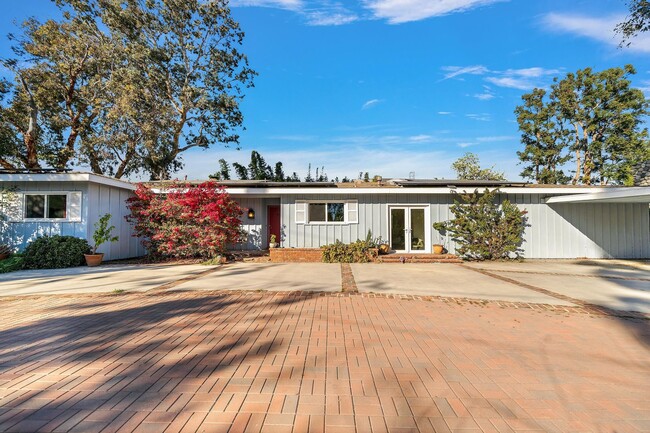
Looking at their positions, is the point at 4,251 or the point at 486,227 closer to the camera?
the point at 4,251

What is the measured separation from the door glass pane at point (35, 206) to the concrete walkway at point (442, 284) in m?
11.1

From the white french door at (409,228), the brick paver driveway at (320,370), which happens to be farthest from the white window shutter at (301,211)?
the brick paver driveway at (320,370)

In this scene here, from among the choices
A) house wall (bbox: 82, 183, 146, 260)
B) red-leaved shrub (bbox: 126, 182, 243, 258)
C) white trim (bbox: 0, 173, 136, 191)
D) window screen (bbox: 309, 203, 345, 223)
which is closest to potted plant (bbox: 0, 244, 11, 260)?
white trim (bbox: 0, 173, 136, 191)

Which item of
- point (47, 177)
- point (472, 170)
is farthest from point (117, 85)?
point (472, 170)

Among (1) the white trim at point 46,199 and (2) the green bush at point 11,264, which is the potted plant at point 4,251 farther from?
(1) the white trim at point 46,199

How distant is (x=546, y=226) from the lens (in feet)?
41.5

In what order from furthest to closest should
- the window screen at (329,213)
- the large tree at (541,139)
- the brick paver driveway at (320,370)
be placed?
1. the large tree at (541,139)
2. the window screen at (329,213)
3. the brick paver driveway at (320,370)

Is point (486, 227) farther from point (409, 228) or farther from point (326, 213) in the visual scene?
point (326, 213)

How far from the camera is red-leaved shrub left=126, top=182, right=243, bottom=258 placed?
10.8 meters

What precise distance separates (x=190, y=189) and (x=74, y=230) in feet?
13.6

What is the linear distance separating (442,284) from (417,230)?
564 centimetres

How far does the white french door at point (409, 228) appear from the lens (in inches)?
495

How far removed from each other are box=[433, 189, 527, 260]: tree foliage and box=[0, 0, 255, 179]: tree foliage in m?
15.2

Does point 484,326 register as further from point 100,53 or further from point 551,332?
point 100,53
